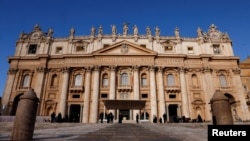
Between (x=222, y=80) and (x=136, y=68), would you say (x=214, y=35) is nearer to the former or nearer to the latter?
(x=222, y=80)

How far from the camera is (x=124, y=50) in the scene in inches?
1476

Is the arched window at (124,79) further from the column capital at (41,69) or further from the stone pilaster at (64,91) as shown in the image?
the column capital at (41,69)

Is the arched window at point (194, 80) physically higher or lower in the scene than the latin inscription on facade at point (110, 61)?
lower

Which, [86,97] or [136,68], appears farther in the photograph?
[136,68]

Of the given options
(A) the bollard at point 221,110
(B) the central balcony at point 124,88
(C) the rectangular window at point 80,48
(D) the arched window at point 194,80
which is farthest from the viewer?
(C) the rectangular window at point 80,48

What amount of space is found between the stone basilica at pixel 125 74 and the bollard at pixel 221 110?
2508 cm

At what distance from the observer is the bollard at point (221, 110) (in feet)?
27.0

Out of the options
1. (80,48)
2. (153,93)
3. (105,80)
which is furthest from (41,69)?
(153,93)

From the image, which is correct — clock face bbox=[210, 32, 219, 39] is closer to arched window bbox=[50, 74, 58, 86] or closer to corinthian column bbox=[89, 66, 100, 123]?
corinthian column bbox=[89, 66, 100, 123]

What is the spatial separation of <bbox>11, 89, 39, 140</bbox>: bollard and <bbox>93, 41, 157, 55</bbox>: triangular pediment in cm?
2956

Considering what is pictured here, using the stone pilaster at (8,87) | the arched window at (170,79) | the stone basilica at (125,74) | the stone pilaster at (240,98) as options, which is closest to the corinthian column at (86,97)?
the stone basilica at (125,74)

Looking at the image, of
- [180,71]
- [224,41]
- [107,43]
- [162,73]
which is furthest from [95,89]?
[224,41]

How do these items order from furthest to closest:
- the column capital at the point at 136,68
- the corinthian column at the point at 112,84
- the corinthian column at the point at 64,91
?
the column capital at the point at 136,68 < the corinthian column at the point at 112,84 < the corinthian column at the point at 64,91

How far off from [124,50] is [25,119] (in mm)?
30929
